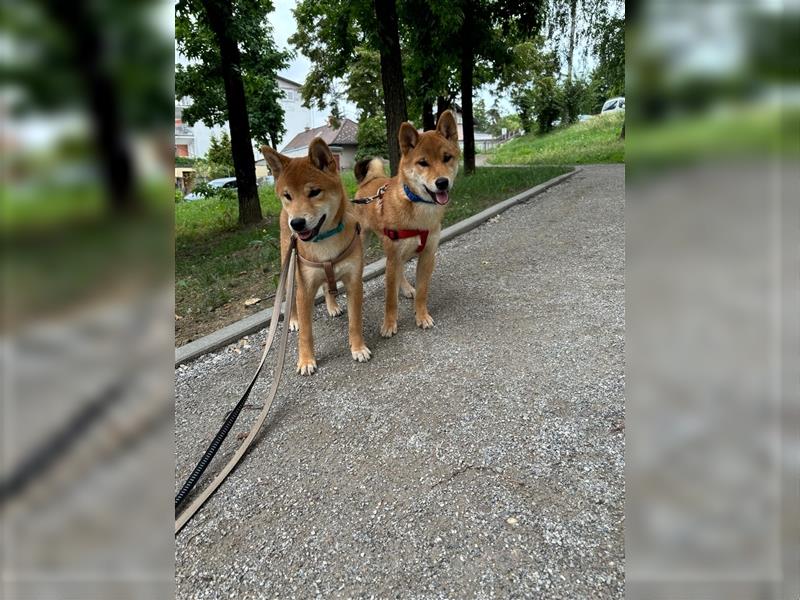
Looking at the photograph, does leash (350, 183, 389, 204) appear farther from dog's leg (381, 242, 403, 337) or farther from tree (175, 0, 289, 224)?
tree (175, 0, 289, 224)

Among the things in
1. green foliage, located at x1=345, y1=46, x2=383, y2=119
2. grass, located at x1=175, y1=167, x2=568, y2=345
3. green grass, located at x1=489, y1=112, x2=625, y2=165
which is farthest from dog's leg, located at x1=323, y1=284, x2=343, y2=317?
green foliage, located at x1=345, y1=46, x2=383, y2=119

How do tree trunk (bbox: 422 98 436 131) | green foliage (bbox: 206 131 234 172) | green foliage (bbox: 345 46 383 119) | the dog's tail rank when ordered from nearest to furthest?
the dog's tail < tree trunk (bbox: 422 98 436 131) < green foliage (bbox: 206 131 234 172) < green foliage (bbox: 345 46 383 119)

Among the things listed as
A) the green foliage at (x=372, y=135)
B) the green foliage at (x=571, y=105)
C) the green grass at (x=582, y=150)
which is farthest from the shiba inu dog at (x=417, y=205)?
the green foliage at (x=571, y=105)

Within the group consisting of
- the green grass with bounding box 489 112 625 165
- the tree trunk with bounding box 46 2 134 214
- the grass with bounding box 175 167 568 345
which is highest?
the green grass with bounding box 489 112 625 165

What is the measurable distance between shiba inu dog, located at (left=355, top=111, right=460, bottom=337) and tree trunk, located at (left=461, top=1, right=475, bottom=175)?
10419 millimetres

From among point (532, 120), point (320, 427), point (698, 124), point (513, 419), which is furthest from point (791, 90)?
point (532, 120)

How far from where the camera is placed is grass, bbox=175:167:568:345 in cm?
489

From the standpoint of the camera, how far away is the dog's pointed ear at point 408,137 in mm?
4039

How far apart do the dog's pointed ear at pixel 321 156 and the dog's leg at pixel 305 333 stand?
3.01 ft

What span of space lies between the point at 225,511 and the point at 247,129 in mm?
8727

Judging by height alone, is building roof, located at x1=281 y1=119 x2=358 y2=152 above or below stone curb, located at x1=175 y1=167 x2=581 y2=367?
above

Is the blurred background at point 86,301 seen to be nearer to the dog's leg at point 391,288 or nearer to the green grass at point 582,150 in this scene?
the dog's leg at point 391,288

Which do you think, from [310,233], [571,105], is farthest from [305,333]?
[571,105]

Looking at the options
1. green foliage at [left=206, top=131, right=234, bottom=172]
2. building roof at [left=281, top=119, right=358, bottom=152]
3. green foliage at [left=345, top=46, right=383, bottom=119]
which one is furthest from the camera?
building roof at [left=281, top=119, right=358, bottom=152]
